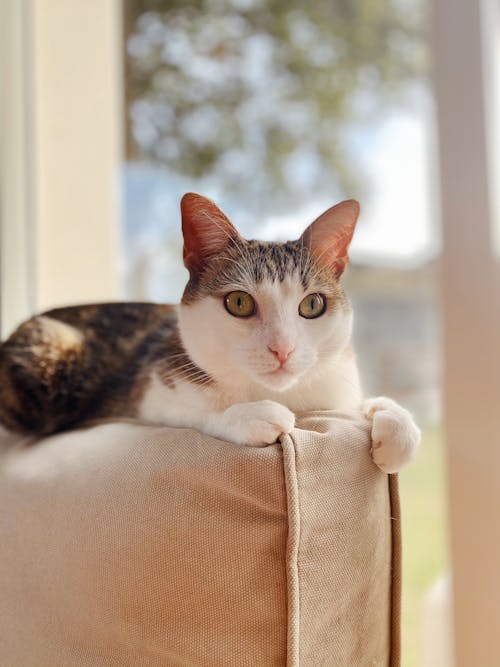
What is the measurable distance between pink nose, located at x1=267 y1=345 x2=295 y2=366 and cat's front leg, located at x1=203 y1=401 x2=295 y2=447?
57 millimetres

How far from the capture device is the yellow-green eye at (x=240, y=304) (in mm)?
767

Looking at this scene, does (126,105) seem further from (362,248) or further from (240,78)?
(362,248)

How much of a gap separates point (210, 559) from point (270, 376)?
0.22 metres

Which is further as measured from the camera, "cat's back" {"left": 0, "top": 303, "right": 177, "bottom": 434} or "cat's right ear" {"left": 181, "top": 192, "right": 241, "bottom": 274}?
"cat's back" {"left": 0, "top": 303, "right": 177, "bottom": 434}

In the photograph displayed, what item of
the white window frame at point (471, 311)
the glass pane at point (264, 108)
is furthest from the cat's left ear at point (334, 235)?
the glass pane at point (264, 108)

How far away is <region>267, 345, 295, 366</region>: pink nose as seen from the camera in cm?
71

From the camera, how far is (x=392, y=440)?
0.73 metres

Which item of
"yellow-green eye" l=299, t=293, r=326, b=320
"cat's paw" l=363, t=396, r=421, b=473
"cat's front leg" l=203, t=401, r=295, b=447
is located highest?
"yellow-green eye" l=299, t=293, r=326, b=320

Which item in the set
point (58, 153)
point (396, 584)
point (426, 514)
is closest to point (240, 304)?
point (396, 584)

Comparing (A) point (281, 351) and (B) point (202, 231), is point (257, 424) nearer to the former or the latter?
(A) point (281, 351)

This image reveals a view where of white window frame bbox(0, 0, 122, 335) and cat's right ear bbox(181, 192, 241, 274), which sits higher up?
white window frame bbox(0, 0, 122, 335)

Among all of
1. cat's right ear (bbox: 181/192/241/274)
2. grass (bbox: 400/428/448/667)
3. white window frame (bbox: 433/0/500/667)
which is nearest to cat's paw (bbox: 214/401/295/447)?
cat's right ear (bbox: 181/192/241/274)

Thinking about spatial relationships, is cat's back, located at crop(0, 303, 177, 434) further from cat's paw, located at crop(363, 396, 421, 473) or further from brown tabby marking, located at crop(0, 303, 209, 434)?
cat's paw, located at crop(363, 396, 421, 473)

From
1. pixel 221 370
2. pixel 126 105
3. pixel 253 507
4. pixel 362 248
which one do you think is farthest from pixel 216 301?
pixel 126 105
